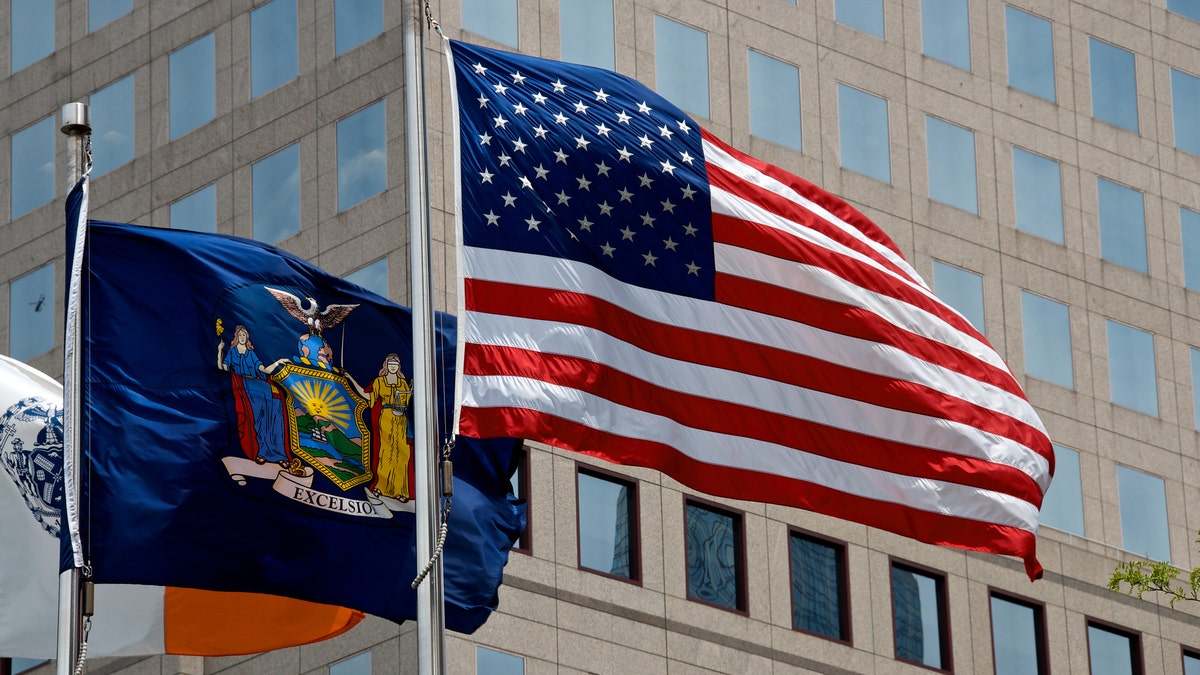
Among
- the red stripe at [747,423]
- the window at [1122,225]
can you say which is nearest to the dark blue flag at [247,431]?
the red stripe at [747,423]

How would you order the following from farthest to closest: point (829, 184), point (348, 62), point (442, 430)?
point (829, 184), point (348, 62), point (442, 430)

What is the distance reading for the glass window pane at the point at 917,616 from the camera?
5356cm

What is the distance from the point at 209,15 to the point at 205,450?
105 ft

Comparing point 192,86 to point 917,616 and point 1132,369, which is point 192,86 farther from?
point 1132,369

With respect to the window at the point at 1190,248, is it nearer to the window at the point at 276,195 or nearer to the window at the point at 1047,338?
the window at the point at 1047,338

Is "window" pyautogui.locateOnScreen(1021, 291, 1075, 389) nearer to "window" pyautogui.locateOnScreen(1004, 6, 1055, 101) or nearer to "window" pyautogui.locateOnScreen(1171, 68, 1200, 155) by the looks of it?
"window" pyautogui.locateOnScreen(1004, 6, 1055, 101)

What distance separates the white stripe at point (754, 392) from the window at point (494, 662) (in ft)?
69.7

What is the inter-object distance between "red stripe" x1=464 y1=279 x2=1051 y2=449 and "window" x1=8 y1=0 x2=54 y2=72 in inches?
1397

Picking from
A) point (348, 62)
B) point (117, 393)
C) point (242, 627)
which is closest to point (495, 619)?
point (348, 62)

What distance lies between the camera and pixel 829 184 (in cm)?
5478

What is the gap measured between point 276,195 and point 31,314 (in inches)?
296

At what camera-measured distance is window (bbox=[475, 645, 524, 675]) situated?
154 feet

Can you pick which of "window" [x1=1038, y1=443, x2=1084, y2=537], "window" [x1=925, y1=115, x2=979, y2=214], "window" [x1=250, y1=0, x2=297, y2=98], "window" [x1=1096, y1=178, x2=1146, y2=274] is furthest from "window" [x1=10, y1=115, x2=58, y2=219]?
"window" [x1=1096, y1=178, x2=1146, y2=274]

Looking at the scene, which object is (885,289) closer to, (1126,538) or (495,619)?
(495,619)
